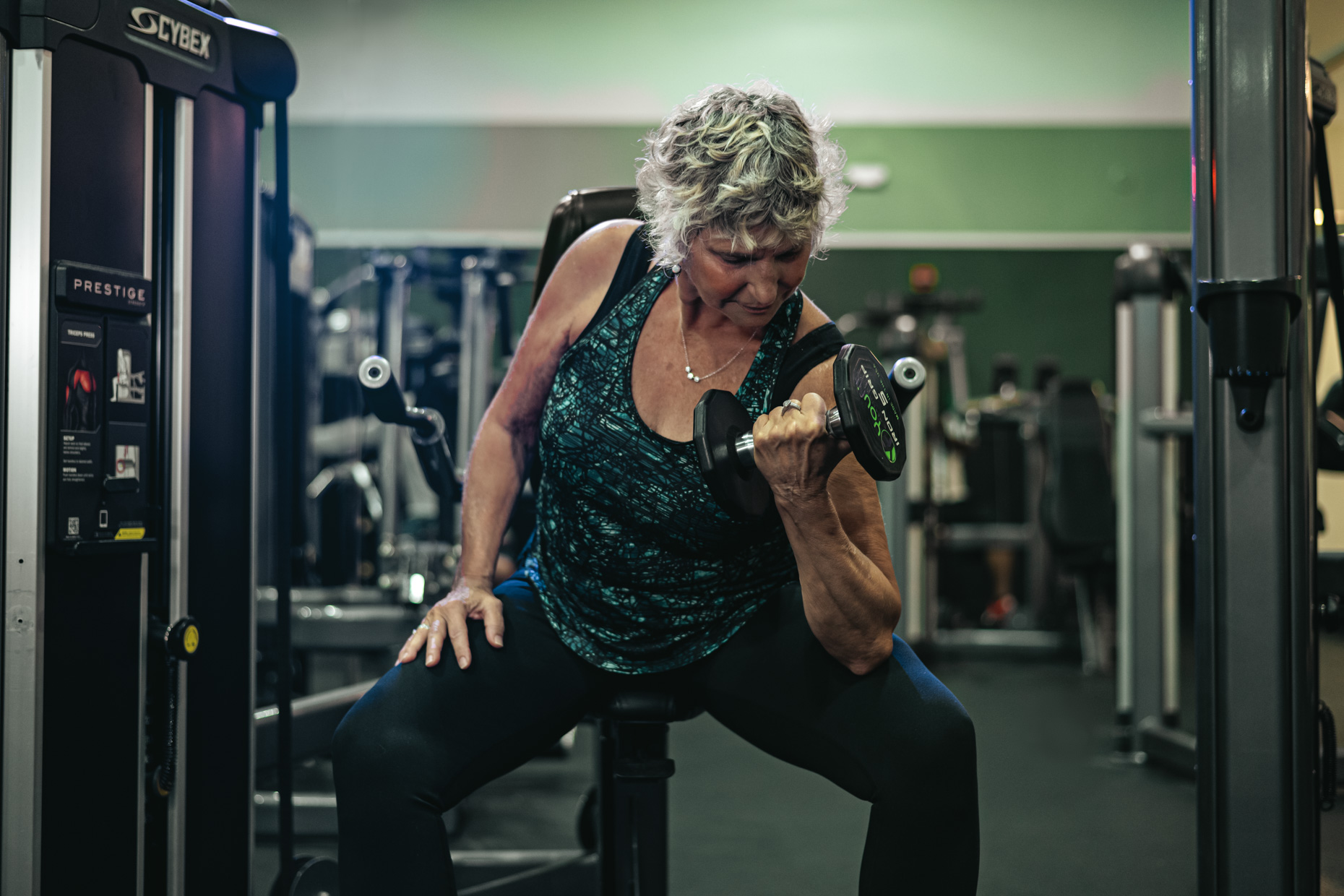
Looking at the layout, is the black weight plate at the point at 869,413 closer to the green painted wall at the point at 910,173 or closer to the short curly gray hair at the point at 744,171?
the short curly gray hair at the point at 744,171

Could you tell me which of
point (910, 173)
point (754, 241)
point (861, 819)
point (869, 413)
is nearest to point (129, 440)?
point (754, 241)

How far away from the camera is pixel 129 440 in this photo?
121 centimetres

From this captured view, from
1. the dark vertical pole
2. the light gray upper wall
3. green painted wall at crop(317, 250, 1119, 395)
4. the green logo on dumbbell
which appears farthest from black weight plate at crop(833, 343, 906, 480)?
the light gray upper wall

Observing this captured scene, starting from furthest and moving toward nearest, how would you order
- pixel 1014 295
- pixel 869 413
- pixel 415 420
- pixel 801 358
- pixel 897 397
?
pixel 1014 295 < pixel 415 420 < pixel 801 358 < pixel 897 397 < pixel 869 413

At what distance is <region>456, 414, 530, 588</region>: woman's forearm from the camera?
1.20 meters


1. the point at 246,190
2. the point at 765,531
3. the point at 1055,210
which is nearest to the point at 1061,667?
the point at 1055,210

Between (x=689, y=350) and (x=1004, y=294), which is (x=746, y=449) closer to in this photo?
(x=689, y=350)

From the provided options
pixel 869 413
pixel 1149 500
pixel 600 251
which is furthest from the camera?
pixel 1149 500

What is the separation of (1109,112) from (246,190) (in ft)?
18.3

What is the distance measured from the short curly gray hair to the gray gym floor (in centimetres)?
132

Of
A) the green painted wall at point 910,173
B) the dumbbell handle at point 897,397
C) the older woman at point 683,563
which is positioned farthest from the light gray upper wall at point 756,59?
the dumbbell handle at point 897,397

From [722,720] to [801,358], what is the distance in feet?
1.38

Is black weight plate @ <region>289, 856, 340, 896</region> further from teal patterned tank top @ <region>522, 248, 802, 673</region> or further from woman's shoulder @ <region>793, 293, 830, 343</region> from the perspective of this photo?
woman's shoulder @ <region>793, 293, 830, 343</region>

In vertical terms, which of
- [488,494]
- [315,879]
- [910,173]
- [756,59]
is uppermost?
[756,59]
